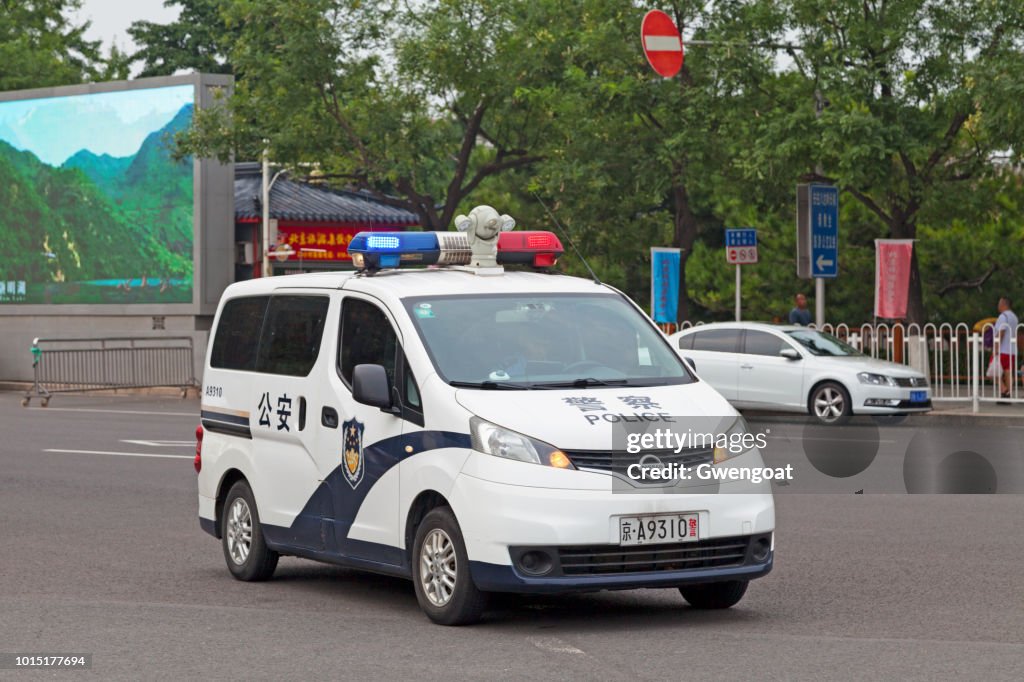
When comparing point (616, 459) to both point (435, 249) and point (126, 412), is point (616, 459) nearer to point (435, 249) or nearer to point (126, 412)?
point (435, 249)

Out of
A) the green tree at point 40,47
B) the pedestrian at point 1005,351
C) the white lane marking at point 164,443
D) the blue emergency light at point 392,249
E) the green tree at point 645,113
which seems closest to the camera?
the blue emergency light at point 392,249

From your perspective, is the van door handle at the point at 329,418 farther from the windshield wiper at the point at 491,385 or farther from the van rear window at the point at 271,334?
the windshield wiper at the point at 491,385

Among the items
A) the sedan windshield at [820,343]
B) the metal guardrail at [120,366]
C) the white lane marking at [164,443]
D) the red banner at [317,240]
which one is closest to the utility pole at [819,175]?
the sedan windshield at [820,343]

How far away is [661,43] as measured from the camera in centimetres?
2673

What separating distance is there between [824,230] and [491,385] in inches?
799

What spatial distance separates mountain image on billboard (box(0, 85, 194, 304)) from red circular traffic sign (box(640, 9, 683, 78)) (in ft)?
42.6

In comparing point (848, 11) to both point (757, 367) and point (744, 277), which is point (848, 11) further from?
point (744, 277)

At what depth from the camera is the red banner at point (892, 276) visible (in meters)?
27.4

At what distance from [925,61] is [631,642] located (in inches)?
832

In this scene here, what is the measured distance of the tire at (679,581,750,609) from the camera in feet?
28.8

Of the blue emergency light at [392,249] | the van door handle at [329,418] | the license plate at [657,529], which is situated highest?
the blue emergency light at [392,249]

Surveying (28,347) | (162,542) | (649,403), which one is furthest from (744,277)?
(649,403)

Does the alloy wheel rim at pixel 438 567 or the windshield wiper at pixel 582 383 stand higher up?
the windshield wiper at pixel 582 383

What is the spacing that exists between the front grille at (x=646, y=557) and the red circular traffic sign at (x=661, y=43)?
1891cm
